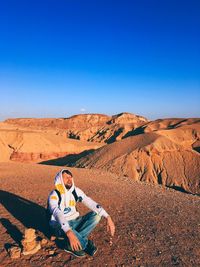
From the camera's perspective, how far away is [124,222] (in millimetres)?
7820

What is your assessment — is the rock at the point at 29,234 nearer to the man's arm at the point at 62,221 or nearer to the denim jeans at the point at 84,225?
the denim jeans at the point at 84,225

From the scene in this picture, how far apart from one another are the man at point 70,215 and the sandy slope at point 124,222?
27 centimetres

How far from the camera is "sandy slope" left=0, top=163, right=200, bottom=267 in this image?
5.59 meters

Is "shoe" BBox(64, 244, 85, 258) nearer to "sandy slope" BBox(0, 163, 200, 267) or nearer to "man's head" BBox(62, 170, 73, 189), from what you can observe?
"sandy slope" BBox(0, 163, 200, 267)

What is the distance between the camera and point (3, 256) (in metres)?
5.51

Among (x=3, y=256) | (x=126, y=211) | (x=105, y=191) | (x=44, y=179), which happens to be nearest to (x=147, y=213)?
(x=126, y=211)

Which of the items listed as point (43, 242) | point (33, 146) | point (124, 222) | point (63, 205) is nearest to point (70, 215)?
point (63, 205)

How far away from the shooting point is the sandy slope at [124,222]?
18.3ft

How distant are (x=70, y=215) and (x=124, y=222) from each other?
2491 millimetres

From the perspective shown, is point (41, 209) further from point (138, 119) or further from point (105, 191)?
point (138, 119)

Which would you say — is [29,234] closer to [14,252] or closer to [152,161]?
[14,252]

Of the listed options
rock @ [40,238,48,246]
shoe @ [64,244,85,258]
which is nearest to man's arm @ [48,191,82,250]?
shoe @ [64,244,85,258]

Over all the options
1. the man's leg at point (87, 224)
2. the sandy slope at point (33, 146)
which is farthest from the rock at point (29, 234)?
the sandy slope at point (33, 146)

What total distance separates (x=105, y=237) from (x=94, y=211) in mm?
1212
